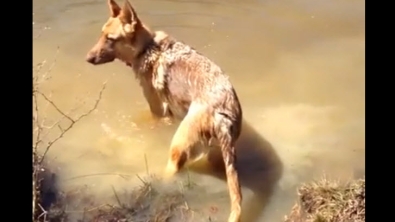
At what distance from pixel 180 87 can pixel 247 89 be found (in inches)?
6.5

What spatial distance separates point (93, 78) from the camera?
176 cm

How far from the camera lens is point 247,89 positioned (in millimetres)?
1783

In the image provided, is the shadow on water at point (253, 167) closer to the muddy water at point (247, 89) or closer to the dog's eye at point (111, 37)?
the muddy water at point (247, 89)

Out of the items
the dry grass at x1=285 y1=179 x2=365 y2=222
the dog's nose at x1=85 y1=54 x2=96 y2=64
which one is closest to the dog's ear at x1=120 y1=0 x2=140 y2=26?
the dog's nose at x1=85 y1=54 x2=96 y2=64

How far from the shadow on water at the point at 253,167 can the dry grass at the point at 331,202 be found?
0.25ft

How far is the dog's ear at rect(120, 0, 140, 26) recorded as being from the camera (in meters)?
1.75

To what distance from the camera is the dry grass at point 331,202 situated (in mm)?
1733

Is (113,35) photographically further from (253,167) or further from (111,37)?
(253,167)

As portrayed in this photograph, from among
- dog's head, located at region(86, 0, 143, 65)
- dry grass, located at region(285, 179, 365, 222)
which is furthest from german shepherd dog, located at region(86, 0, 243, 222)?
dry grass, located at region(285, 179, 365, 222)

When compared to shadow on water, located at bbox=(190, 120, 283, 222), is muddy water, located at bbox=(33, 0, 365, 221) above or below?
above

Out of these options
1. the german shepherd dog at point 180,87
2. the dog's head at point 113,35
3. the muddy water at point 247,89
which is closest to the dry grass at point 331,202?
the muddy water at point 247,89

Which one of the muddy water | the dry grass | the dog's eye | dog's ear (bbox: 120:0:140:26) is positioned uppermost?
dog's ear (bbox: 120:0:140:26)

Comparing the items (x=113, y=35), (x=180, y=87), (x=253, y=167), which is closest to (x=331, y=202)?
(x=253, y=167)

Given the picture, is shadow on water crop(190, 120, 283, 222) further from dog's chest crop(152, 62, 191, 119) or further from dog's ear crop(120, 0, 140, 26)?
dog's ear crop(120, 0, 140, 26)
